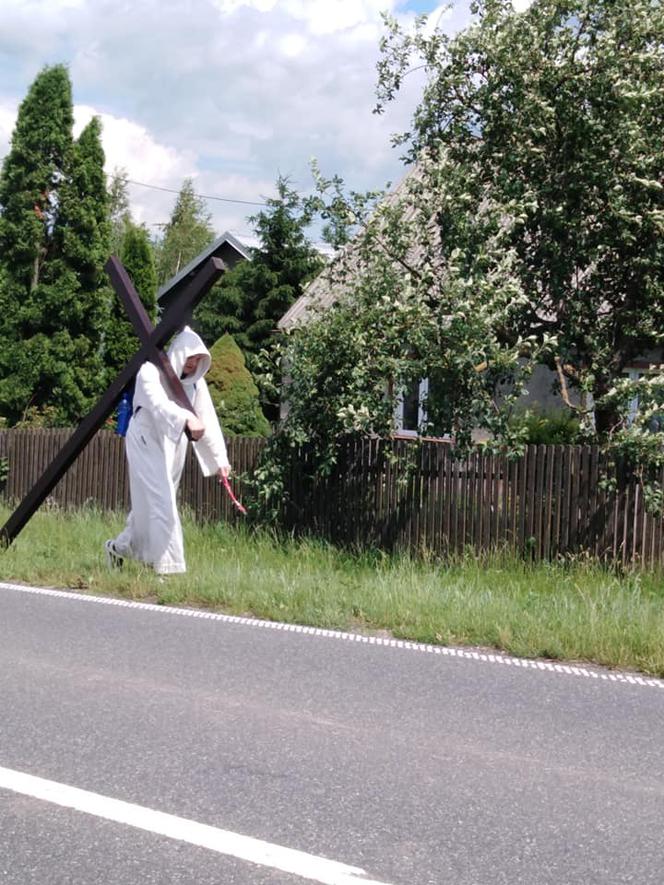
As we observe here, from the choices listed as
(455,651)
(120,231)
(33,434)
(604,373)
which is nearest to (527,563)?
(604,373)

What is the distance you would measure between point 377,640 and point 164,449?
281cm

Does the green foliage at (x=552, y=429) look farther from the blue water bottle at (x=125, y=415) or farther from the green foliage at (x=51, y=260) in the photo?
the green foliage at (x=51, y=260)

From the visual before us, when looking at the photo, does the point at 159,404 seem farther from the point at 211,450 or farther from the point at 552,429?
the point at 552,429

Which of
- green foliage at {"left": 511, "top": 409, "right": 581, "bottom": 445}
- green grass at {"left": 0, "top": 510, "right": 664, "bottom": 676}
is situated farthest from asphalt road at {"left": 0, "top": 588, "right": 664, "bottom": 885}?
green foliage at {"left": 511, "top": 409, "right": 581, "bottom": 445}

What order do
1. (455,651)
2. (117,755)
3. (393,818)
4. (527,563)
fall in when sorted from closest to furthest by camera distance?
1. (393,818)
2. (117,755)
3. (455,651)
4. (527,563)

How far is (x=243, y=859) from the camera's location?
3773 mm

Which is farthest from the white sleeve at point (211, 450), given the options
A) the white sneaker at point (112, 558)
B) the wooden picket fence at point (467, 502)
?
the wooden picket fence at point (467, 502)

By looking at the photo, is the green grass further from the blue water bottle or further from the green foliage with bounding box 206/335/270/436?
the green foliage with bounding box 206/335/270/436

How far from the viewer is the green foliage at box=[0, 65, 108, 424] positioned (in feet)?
65.7

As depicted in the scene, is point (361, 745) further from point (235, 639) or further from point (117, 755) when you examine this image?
point (235, 639)

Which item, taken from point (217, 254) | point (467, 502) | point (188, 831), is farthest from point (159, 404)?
point (217, 254)

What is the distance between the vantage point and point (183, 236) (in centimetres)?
6384

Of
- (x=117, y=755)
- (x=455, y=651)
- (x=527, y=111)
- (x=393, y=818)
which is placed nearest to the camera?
(x=393, y=818)

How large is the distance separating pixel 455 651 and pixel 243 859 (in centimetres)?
358
